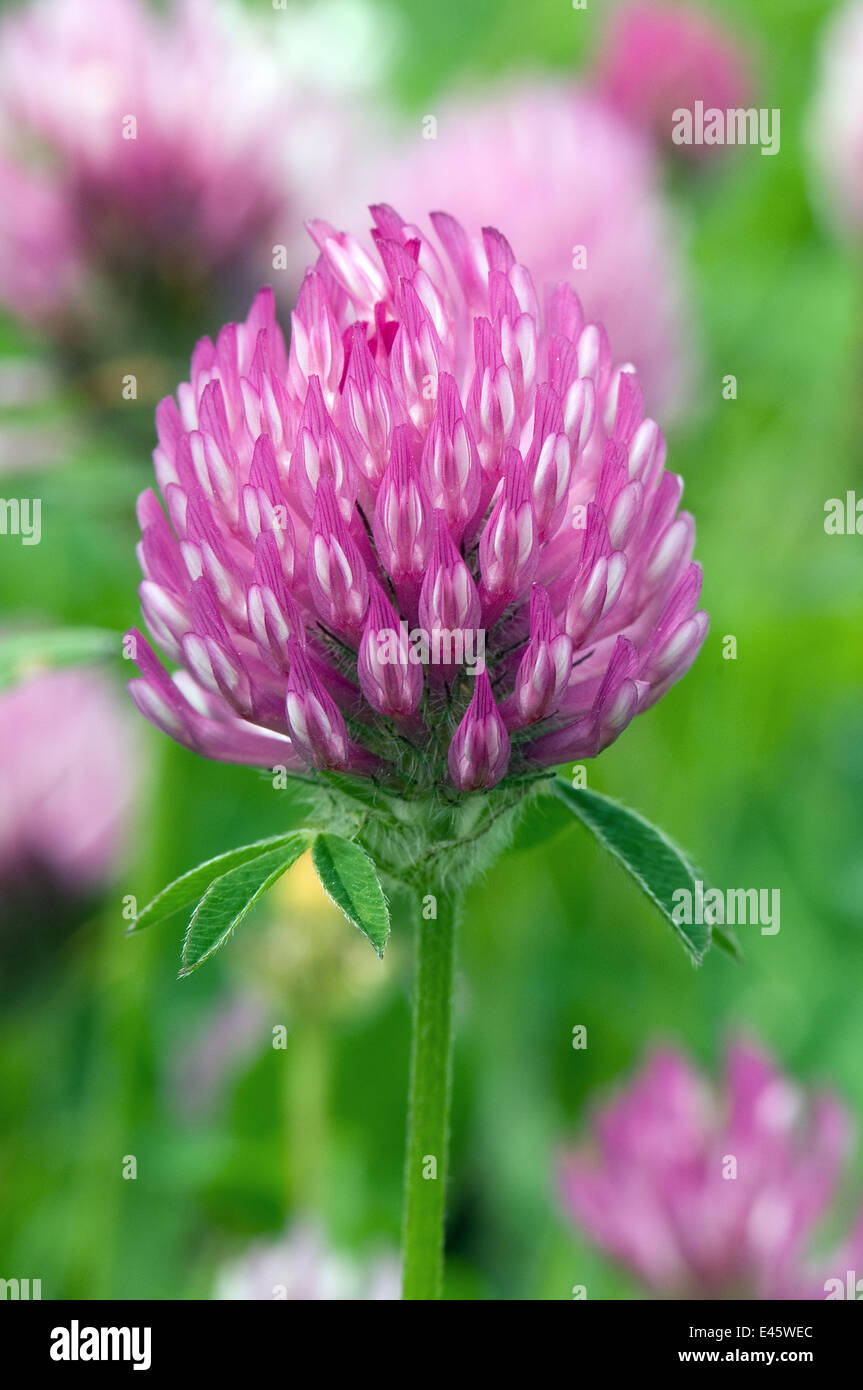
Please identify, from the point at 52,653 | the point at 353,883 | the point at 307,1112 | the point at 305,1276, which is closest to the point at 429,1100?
the point at 353,883

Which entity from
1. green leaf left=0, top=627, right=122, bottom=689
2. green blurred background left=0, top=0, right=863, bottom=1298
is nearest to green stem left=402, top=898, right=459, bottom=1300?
green leaf left=0, top=627, right=122, bottom=689

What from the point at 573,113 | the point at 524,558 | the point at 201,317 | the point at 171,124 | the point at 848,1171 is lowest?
the point at 848,1171

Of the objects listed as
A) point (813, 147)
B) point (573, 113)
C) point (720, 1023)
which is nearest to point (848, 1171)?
point (720, 1023)

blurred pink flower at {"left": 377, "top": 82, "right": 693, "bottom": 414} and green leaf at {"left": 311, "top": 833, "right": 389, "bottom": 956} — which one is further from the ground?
blurred pink flower at {"left": 377, "top": 82, "right": 693, "bottom": 414}

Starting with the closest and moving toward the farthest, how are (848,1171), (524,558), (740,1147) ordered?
(524,558)
(740,1147)
(848,1171)

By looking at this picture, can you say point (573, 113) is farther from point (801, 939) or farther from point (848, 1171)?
point (848, 1171)

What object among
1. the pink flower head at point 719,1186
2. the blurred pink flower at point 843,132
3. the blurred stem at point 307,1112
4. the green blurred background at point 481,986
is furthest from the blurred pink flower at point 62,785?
the blurred pink flower at point 843,132

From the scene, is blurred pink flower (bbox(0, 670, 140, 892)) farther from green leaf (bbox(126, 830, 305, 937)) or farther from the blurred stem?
green leaf (bbox(126, 830, 305, 937))
